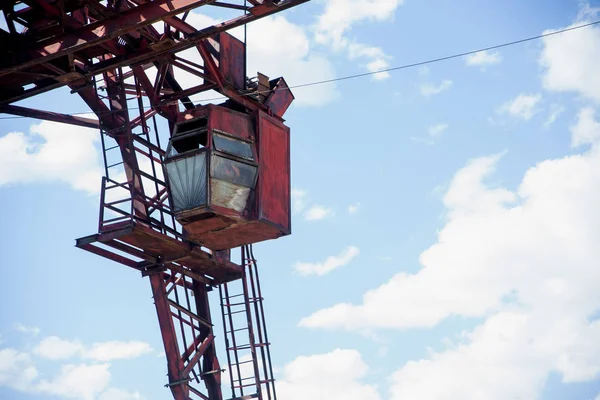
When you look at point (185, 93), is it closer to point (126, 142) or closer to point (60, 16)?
point (126, 142)

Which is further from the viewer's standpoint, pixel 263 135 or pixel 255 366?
pixel 255 366

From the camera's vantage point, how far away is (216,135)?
16.4m

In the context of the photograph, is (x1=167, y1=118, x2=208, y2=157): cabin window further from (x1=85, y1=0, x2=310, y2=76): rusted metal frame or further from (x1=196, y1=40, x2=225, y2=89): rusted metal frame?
(x1=85, y1=0, x2=310, y2=76): rusted metal frame

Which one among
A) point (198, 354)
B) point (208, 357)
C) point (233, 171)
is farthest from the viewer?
point (208, 357)

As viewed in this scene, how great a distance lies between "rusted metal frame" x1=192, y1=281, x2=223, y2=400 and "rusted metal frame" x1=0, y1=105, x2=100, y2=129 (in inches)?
175

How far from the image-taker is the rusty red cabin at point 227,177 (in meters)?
16.1

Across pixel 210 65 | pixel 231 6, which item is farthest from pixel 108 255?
pixel 231 6

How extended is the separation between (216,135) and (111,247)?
128 inches

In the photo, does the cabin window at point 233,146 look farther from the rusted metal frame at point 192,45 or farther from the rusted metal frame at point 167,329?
the rusted metal frame at point 167,329

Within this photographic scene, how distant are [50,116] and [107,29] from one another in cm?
506

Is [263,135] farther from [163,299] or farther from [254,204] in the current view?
[163,299]

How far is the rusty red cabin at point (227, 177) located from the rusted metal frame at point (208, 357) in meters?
2.95

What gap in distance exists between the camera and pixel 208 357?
782 inches

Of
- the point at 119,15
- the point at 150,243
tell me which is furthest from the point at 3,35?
the point at 150,243
